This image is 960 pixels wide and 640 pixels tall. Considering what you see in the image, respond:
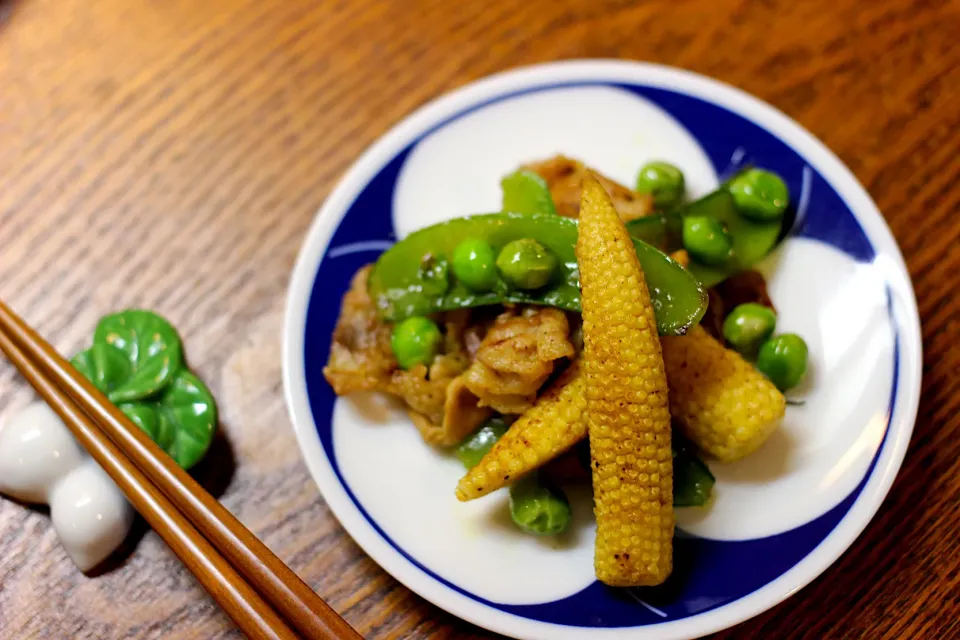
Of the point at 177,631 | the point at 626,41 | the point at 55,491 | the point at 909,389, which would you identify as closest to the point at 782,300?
the point at 909,389

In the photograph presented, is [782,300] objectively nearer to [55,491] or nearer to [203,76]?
[55,491]

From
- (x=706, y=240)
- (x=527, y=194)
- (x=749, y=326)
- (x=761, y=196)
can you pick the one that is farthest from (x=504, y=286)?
(x=761, y=196)

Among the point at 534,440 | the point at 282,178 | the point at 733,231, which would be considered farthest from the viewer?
the point at 282,178

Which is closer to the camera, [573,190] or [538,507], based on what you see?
[538,507]

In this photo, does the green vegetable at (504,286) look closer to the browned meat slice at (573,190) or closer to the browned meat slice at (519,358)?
the browned meat slice at (519,358)

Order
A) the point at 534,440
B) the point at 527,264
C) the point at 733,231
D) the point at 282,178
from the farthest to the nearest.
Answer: the point at 282,178 → the point at 733,231 → the point at 527,264 → the point at 534,440

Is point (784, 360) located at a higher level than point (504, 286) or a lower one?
lower

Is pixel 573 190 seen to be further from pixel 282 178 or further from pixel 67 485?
pixel 67 485
